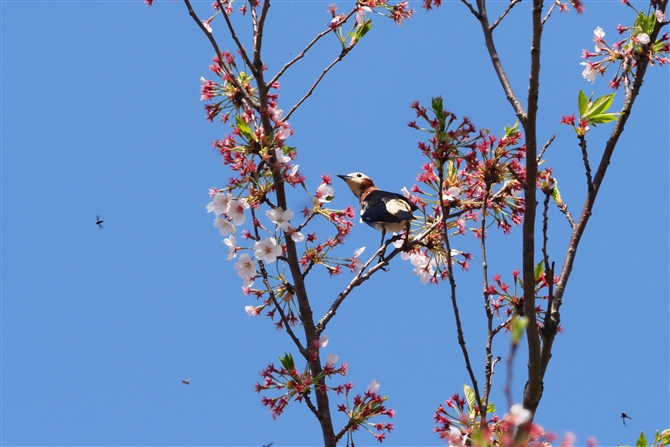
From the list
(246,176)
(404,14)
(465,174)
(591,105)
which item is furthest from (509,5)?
(246,176)

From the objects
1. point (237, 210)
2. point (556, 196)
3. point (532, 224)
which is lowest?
point (532, 224)

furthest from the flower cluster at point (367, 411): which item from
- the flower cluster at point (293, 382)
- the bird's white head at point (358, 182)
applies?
the bird's white head at point (358, 182)

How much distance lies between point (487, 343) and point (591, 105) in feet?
5.05

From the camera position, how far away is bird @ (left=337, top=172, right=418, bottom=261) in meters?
5.68

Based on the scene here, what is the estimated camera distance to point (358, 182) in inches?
324

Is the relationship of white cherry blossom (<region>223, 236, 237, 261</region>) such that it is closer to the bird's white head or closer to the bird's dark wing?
the bird's dark wing

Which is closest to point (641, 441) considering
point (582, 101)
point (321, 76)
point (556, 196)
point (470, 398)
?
point (470, 398)

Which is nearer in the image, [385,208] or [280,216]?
[280,216]

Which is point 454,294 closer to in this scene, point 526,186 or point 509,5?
point 526,186

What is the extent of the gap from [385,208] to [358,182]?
187 cm

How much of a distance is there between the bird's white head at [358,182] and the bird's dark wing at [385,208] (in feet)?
2.20

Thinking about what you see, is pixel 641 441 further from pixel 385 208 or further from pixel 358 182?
pixel 358 182

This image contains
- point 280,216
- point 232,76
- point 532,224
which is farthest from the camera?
point 232,76

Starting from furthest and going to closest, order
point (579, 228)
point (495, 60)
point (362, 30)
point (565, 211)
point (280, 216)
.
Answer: point (362, 30)
point (280, 216)
point (565, 211)
point (579, 228)
point (495, 60)
